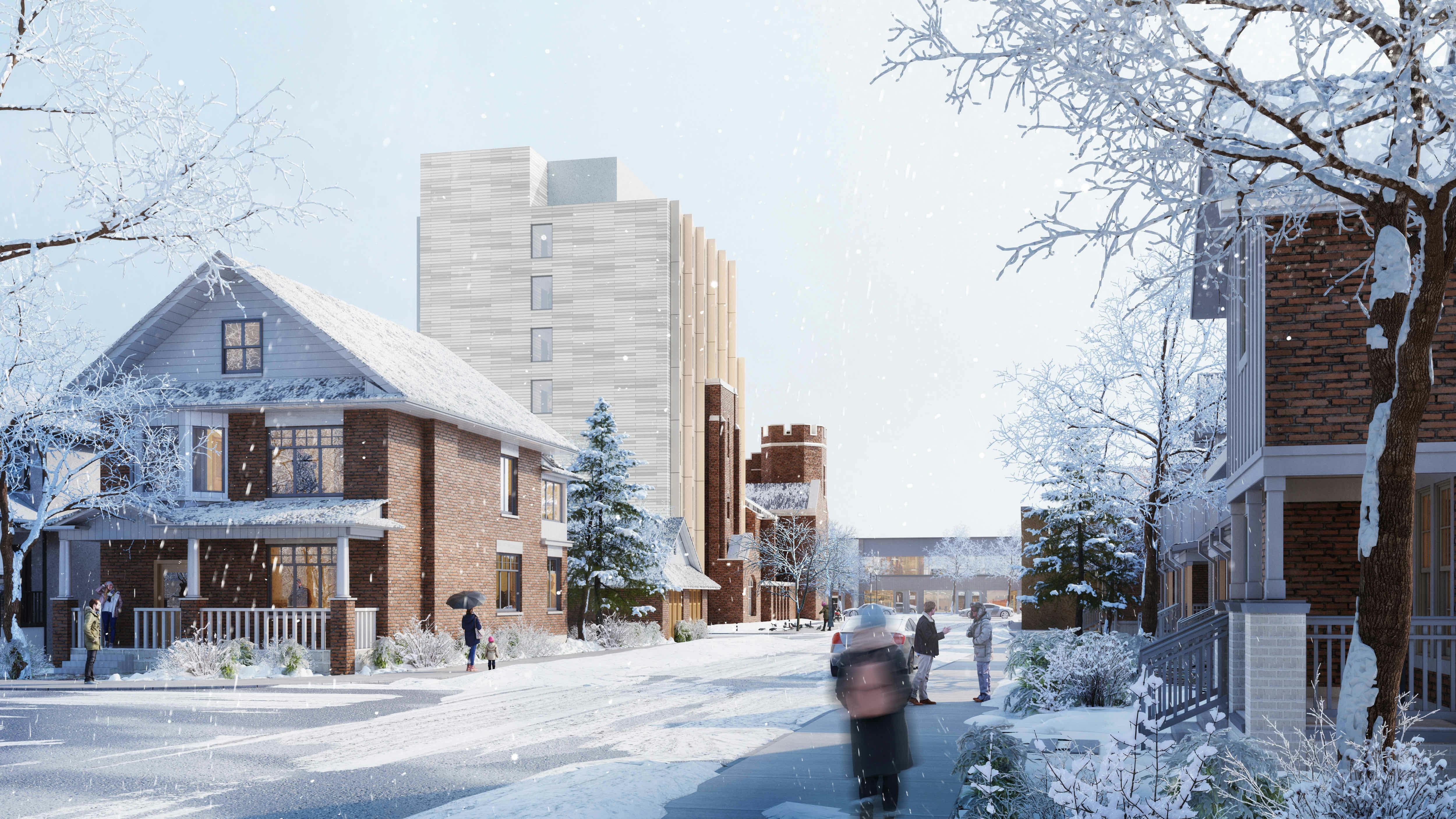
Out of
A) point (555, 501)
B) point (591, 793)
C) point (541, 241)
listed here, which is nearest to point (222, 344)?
point (555, 501)

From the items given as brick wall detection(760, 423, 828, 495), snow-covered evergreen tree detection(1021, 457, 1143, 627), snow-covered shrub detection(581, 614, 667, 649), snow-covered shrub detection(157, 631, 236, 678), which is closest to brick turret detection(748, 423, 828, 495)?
brick wall detection(760, 423, 828, 495)

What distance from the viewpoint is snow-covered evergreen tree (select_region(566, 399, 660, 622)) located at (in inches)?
1753

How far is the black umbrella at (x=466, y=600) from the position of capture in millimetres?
29688

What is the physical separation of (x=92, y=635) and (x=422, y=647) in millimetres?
7111

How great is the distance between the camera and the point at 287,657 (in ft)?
88.6

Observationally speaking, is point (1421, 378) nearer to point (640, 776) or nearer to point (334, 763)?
point (640, 776)

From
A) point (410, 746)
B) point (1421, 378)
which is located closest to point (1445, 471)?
point (1421, 378)

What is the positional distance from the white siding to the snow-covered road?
8351mm

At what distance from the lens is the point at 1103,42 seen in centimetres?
707

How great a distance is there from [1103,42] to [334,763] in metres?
10.4

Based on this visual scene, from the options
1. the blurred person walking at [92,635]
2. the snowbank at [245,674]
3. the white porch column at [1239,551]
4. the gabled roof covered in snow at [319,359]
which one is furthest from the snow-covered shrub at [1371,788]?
the gabled roof covered in snow at [319,359]

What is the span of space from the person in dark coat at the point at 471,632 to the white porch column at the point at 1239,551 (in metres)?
17.8

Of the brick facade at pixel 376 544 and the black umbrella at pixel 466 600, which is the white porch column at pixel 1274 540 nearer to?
the black umbrella at pixel 466 600

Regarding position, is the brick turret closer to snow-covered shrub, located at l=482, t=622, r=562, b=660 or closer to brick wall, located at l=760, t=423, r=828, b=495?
brick wall, located at l=760, t=423, r=828, b=495
